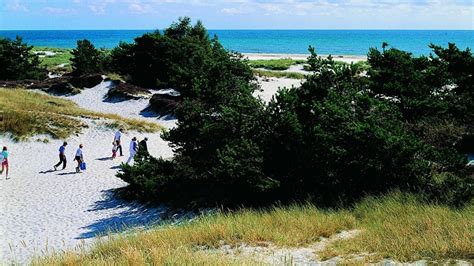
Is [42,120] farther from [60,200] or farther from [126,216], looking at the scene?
[126,216]

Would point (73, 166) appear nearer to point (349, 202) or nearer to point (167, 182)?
point (167, 182)

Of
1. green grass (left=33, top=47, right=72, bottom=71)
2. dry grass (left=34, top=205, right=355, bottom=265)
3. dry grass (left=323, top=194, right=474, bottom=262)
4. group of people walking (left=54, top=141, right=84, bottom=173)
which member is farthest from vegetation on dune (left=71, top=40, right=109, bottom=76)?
dry grass (left=323, top=194, right=474, bottom=262)

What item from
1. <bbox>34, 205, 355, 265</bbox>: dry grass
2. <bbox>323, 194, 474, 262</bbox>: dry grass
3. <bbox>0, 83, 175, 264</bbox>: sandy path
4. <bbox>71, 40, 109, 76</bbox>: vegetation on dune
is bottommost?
<bbox>0, 83, 175, 264</bbox>: sandy path

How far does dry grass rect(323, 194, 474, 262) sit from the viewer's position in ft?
23.1

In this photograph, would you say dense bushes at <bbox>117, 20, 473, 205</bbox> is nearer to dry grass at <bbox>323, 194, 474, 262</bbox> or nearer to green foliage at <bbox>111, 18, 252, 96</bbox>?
dry grass at <bbox>323, 194, 474, 262</bbox>

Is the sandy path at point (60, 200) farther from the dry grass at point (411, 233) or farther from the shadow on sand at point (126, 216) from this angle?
the dry grass at point (411, 233)

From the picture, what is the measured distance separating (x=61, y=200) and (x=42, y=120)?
12.0 metres

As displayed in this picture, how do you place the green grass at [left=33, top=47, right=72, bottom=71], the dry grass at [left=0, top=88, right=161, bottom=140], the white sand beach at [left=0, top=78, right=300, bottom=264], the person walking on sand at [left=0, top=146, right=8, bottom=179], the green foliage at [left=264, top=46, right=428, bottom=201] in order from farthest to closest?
the green grass at [left=33, top=47, right=72, bottom=71] < the dry grass at [left=0, top=88, right=161, bottom=140] < the person walking on sand at [left=0, top=146, right=8, bottom=179] < the white sand beach at [left=0, top=78, right=300, bottom=264] < the green foliage at [left=264, top=46, right=428, bottom=201]

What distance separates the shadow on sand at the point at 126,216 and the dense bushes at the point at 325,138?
2.00 feet

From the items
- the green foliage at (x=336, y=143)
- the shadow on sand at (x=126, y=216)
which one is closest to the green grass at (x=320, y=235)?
the green foliage at (x=336, y=143)

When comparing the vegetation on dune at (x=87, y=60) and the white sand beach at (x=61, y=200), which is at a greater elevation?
the vegetation on dune at (x=87, y=60)

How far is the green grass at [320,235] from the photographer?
22.4 ft

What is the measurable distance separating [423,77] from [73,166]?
15751 millimetres

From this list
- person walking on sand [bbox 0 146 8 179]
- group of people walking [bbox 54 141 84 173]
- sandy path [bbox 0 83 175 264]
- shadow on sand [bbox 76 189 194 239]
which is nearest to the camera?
sandy path [bbox 0 83 175 264]
